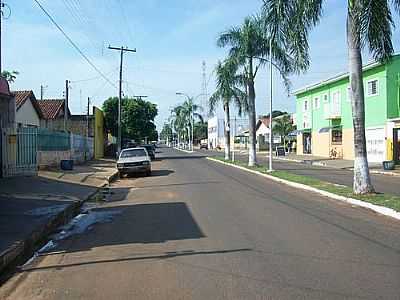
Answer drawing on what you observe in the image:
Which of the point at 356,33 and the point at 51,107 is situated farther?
the point at 51,107

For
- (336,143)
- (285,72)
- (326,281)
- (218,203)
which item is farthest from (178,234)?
(336,143)

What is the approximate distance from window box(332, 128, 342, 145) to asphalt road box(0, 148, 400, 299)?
37.4m

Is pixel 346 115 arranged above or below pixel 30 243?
above

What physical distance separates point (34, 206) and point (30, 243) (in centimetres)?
518

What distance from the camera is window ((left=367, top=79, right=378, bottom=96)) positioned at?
42.2 meters

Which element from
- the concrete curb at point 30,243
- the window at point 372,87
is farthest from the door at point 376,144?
the concrete curb at point 30,243

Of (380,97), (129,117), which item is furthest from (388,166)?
(129,117)

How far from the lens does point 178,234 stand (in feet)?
35.6

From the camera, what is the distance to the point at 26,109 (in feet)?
129

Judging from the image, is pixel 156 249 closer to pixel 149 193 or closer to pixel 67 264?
pixel 67 264

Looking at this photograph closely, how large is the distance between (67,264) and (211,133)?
13752 centimetres

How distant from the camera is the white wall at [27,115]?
1486 inches

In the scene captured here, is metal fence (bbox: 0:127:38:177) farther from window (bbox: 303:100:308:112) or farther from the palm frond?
window (bbox: 303:100:308:112)

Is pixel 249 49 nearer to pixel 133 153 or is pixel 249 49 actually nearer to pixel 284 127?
pixel 133 153
